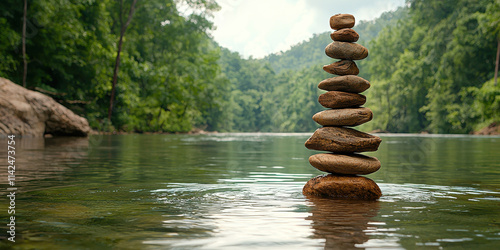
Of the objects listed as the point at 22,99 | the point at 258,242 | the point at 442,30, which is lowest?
the point at 258,242

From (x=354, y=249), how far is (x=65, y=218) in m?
2.97

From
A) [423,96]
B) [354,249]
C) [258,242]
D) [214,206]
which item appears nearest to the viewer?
[354,249]

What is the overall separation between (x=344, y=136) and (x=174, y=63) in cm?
6022

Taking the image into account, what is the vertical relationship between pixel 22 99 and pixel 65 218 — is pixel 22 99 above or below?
above

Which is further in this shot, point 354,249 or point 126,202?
point 126,202

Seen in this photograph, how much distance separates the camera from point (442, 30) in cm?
6781

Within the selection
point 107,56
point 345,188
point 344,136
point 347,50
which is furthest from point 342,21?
point 107,56

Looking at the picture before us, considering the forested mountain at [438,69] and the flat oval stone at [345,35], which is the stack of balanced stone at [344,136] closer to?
the flat oval stone at [345,35]

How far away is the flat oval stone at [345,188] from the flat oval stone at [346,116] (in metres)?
0.91

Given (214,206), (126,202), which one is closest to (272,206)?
(214,206)

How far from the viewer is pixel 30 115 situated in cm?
2786

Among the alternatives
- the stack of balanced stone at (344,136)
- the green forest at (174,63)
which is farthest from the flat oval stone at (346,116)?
the green forest at (174,63)

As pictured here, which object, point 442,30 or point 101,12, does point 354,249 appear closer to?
point 101,12

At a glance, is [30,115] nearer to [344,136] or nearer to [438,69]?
[344,136]
